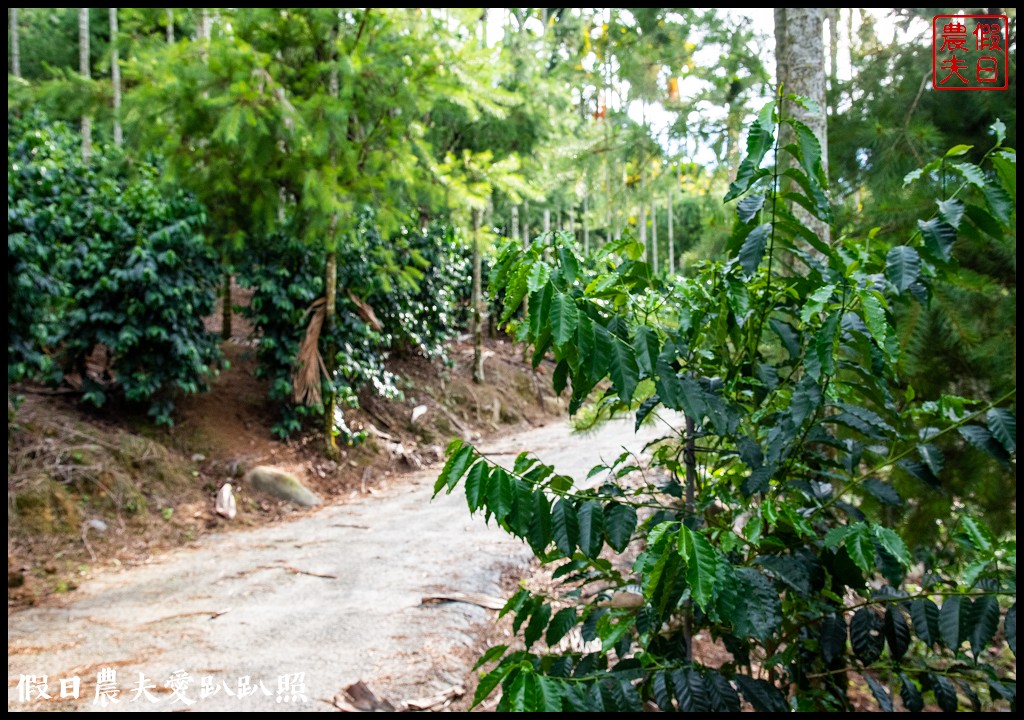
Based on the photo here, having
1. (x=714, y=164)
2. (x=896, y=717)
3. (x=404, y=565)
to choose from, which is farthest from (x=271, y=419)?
(x=896, y=717)

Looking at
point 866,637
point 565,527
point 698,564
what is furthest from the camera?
point 866,637

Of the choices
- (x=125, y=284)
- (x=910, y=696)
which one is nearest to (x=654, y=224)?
(x=125, y=284)

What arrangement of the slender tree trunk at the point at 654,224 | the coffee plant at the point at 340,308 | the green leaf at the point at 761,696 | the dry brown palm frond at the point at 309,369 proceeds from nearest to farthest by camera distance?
the green leaf at the point at 761,696, the slender tree trunk at the point at 654,224, the dry brown palm frond at the point at 309,369, the coffee plant at the point at 340,308

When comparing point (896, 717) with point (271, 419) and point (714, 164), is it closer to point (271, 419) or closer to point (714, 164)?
point (714, 164)

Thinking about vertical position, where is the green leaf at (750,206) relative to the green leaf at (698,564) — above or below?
above

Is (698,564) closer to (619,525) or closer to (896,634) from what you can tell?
(619,525)

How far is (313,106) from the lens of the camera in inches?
178

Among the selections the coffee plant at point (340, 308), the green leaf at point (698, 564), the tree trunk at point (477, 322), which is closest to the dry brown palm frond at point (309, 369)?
the coffee plant at point (340, 308)

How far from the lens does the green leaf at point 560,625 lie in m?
1.27

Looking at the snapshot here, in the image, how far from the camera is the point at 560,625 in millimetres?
1295

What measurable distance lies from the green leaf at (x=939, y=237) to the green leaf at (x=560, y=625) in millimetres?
962

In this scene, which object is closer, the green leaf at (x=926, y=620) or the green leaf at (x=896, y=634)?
the green leaf at (x=926, y=620)

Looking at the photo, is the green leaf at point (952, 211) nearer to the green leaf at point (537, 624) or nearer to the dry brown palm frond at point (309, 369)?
the green leaf at point (537, 624)

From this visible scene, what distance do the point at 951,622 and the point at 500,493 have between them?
0.79 metres
